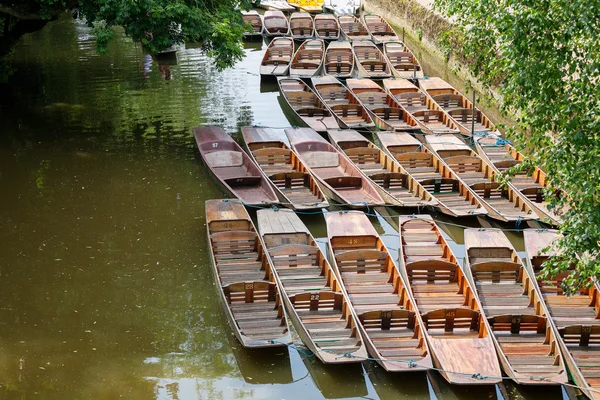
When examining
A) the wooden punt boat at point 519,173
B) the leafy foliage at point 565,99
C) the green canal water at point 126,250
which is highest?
the leafy foliage at point 565,99

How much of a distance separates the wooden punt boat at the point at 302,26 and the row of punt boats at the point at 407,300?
1484 cm

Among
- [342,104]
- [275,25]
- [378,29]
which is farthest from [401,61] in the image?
[275,25]

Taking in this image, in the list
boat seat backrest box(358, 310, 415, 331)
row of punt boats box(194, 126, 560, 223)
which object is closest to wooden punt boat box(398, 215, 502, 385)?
boat seat backrest box(358, 310, 415, 331)

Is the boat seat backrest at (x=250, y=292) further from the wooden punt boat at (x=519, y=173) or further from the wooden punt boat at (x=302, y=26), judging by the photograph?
the wooden punt boat at (x=302, y=26)

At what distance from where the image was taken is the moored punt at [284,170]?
14.7 meters

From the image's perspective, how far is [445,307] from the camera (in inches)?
435

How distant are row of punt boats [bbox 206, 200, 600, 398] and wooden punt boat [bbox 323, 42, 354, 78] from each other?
10.1 m

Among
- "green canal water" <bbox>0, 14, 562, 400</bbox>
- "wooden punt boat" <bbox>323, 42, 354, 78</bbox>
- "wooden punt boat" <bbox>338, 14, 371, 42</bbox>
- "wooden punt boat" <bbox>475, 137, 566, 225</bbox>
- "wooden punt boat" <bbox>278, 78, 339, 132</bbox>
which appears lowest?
"green canal water" <bbox>0, 14, 562, 400</bbox>

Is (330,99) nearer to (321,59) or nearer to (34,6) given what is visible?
(321,59)

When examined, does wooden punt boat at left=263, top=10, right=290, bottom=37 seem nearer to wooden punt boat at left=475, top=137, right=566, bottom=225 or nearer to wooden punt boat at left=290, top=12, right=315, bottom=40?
wooden punt boat at left=290, top=12, right=315, bottom=40

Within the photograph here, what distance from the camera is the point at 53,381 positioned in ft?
33.3

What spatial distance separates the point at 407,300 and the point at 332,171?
18.3 feet

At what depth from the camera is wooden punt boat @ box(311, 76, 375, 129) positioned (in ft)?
61.5

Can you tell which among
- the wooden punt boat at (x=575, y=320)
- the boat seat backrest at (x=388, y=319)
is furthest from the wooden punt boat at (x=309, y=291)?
the wooden punt boat at (x=575, y=320)
